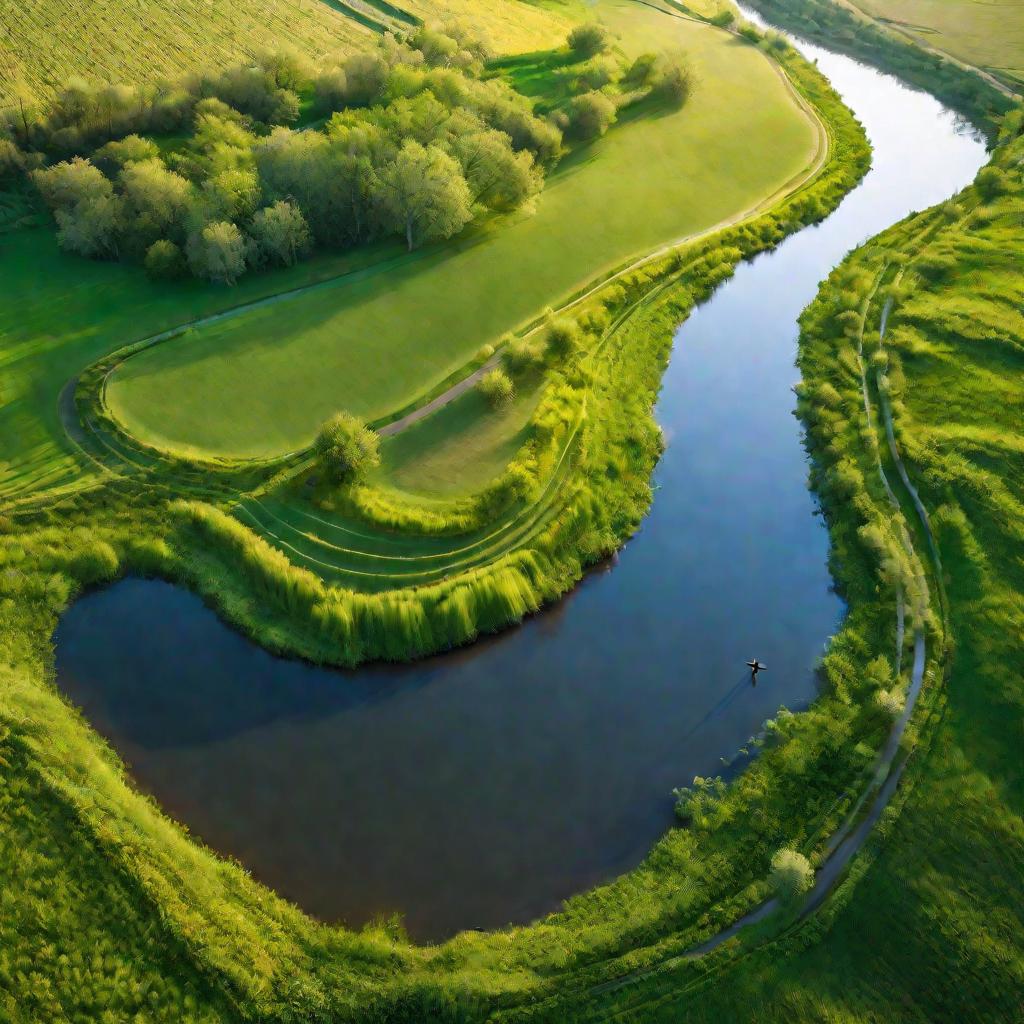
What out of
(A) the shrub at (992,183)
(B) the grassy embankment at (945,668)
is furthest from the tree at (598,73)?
(A) the shrub at (992,183)

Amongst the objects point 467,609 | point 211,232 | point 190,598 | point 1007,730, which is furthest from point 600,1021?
point 211,232

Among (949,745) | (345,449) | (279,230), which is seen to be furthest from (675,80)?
(949,745)

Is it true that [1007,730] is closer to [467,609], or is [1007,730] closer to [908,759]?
[908,759]

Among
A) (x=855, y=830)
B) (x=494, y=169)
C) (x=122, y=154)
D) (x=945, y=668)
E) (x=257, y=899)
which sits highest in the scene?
(x=494, y=169)

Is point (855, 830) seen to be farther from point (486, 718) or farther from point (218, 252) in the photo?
point (218, 252)

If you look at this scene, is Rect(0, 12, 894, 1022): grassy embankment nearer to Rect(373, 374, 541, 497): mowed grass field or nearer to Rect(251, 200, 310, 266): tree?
Rect(373, 374, 541, 497): mowed grass field

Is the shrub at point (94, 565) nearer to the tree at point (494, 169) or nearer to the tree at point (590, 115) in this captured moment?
the tree at point (494, 169)
